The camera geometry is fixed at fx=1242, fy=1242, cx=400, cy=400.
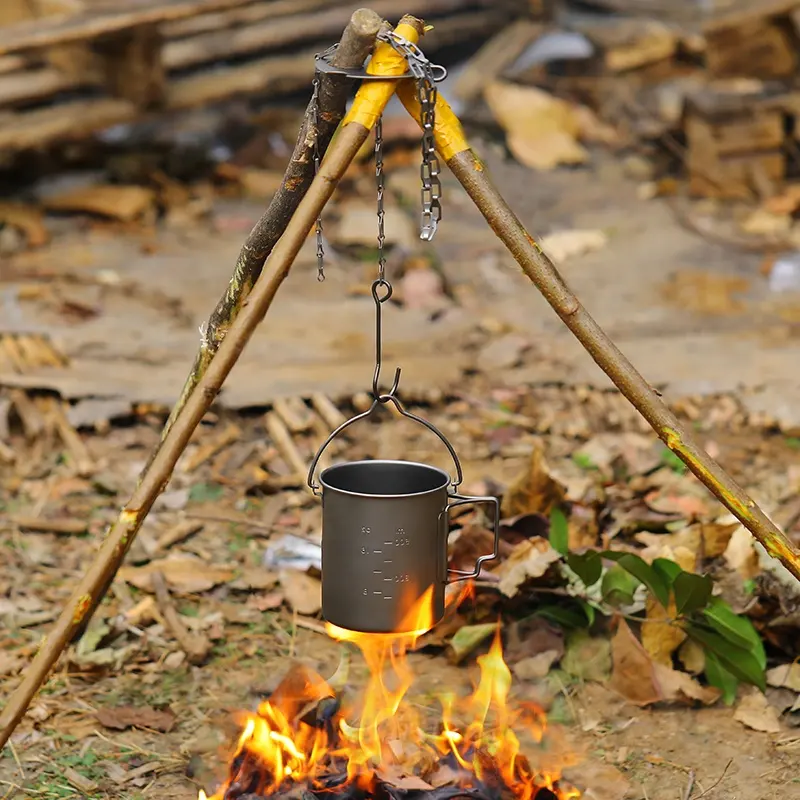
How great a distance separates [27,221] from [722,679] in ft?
19.2

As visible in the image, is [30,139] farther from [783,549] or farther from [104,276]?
[783,549]

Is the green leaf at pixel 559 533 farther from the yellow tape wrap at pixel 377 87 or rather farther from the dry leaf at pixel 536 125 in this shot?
the dry leaf at pixel 536 125

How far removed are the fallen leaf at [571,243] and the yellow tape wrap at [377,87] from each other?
16.6 ft

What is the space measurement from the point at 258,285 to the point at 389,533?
67 centimetres

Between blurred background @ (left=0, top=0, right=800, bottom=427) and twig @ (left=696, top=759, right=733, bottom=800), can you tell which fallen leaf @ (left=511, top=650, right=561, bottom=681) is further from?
blurred background @ (left=0, top=0, right=800, bottom=427)

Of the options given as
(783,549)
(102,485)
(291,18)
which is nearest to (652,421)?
(783,549)

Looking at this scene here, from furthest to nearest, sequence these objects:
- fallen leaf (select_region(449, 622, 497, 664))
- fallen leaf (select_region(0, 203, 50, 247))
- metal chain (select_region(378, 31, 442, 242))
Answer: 1. fallen leaf (select_region(0, 203, 50, 247))
2. fallen leaf (select_region(449, 622, 497, 664))
3. metal chain (select_region(378, 31, 442, 242))

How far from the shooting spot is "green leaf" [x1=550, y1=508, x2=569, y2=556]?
3965 millimetres

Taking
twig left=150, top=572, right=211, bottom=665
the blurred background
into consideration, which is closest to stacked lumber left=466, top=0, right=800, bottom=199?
the blurred background

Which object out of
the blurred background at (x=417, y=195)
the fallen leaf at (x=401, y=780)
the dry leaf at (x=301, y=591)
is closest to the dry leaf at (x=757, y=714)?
the fallen leaf at (x=401, y=780)

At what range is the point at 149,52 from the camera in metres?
8.39

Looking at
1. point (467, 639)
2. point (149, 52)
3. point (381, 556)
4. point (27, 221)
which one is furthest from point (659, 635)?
point (149, 52)

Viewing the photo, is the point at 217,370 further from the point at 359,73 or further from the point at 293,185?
the point at 359,73

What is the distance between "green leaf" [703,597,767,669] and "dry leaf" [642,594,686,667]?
128 mm
